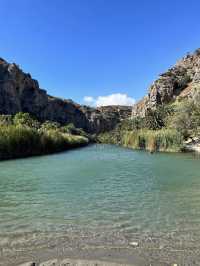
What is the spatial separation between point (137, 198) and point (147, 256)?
8.02m

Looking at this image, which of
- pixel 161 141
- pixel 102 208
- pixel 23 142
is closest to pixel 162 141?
pixel 161 141

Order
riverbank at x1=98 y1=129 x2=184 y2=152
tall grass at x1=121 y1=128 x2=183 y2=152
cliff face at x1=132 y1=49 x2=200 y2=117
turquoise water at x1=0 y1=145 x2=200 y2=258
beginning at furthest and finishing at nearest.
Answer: cliff face at x1=132 y1=49 x2=200 y2=117 < tall grass at x1=121 y1=128 x2=183 y2=152 < riverbank at x1=98 y1=129 x2=184 y2=152 < turquoise water at x1=0 y1=145 x2=200 y2=258

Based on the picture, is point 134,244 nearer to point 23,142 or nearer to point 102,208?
point 102,208

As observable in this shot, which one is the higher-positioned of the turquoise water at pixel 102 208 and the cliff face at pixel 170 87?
the cliff face at pixel 170 87

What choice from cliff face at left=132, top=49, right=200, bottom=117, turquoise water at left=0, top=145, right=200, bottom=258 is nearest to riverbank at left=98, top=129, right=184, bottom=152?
turquoise water at left=0, top=145, right=200, bottom=258

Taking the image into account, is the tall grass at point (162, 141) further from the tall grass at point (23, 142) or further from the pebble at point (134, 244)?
the pebble at point (134, 244)

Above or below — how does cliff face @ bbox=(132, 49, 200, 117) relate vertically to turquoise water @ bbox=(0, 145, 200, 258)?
above

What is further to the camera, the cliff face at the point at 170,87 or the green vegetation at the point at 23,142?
the cliff face at the point at 170,87

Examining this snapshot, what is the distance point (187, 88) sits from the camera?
543 feet

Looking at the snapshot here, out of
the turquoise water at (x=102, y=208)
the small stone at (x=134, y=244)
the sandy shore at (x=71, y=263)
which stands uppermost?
the sandy shore at (x=71, y=263)

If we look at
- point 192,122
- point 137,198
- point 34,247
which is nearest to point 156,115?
point 192,122

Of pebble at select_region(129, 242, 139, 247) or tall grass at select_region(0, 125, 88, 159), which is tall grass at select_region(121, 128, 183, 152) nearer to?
tall grass at select_region(0, 125, 88, 159)

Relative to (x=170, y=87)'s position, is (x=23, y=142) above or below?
below

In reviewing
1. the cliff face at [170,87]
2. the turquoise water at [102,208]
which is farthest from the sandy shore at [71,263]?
the cliff face at [170,87]
